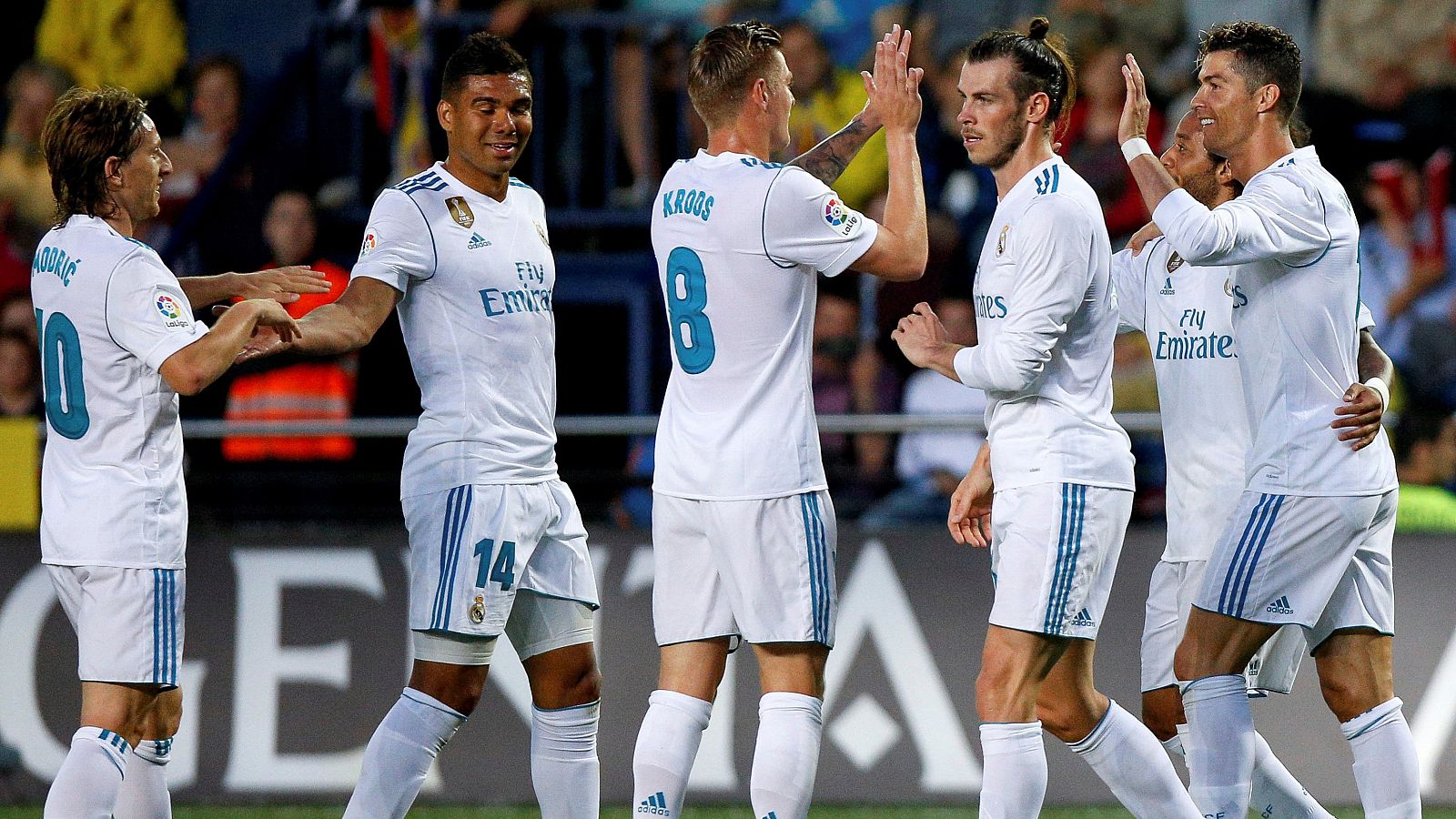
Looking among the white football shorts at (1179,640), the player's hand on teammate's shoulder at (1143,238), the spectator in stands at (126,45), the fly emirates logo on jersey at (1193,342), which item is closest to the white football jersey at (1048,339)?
the fly emirates logo on jersey at (1193,342)

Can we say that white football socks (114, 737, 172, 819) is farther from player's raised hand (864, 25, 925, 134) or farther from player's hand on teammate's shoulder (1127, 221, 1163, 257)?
player's hand on teammate's shoulder (1127, 221, 1163, 257)

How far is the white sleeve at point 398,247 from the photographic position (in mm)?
4660

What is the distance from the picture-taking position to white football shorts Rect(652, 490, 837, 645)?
14.4ft

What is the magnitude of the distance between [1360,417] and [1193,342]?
0.65m

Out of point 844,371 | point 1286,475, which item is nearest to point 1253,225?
point 1286,475

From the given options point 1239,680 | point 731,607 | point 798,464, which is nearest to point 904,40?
point 798,464

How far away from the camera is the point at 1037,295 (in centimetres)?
430

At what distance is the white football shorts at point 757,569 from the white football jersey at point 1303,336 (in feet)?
3.87

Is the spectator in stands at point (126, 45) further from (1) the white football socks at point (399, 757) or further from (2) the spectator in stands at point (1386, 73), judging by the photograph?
(2) the spectator in stands at point (1386, 73)

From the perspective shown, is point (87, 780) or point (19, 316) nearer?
point (87, 780)

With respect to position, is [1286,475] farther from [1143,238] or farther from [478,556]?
[478,556]

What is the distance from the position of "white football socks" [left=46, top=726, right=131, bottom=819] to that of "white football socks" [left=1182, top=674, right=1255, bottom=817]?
2805 millimetres

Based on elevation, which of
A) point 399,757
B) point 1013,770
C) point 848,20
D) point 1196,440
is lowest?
point 399,757

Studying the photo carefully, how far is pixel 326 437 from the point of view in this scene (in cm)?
782
